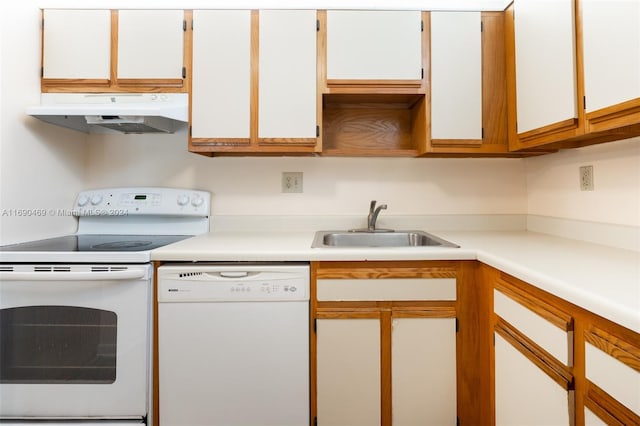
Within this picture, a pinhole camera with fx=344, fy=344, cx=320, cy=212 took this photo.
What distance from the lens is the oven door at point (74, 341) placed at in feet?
4.35

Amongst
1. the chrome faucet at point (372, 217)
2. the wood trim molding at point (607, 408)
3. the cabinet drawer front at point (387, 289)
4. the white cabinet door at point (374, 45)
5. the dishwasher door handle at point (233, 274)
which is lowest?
the wood trim molding at point (607, 408)

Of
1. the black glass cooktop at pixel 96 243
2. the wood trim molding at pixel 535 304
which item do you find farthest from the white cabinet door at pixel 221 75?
the wood trim molding at pixel 535 304

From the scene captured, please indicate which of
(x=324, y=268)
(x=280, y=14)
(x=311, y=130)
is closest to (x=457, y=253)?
(x=324, y=268)

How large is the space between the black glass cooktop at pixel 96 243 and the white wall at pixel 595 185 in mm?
1899

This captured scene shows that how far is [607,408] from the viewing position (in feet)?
2.46

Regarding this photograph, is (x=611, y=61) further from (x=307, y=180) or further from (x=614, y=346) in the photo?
(x=307, y=180)

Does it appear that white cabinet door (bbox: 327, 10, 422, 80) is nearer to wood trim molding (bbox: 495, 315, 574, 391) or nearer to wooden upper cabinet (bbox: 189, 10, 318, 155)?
wooden upper cabinet (bbox: 189, 10, 318, 155)

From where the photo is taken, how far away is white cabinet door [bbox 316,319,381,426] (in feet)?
4.52

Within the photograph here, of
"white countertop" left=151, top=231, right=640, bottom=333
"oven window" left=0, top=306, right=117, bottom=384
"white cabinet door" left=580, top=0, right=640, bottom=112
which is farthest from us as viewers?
"oven window" left=0, top=306, right=117, bottom=384

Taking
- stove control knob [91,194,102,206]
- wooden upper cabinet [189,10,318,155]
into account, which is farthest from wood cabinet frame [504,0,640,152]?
stove control knob [91,194,102,206]

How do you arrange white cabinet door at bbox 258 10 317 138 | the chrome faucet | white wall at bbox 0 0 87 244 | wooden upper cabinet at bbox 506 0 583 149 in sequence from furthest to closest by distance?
the chrome faucet, white cabinet door at bbox 258 10 317 138, white wall at bbox 0 0 87 244, wooden upper cabinet at bbox 506 0 583 149

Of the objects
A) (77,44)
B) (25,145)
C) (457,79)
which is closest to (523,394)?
(457,79)

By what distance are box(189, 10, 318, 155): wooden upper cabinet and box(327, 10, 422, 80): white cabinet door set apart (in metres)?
0.11

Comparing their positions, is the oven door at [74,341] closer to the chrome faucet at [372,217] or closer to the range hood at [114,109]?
the range hood at [114,109]
